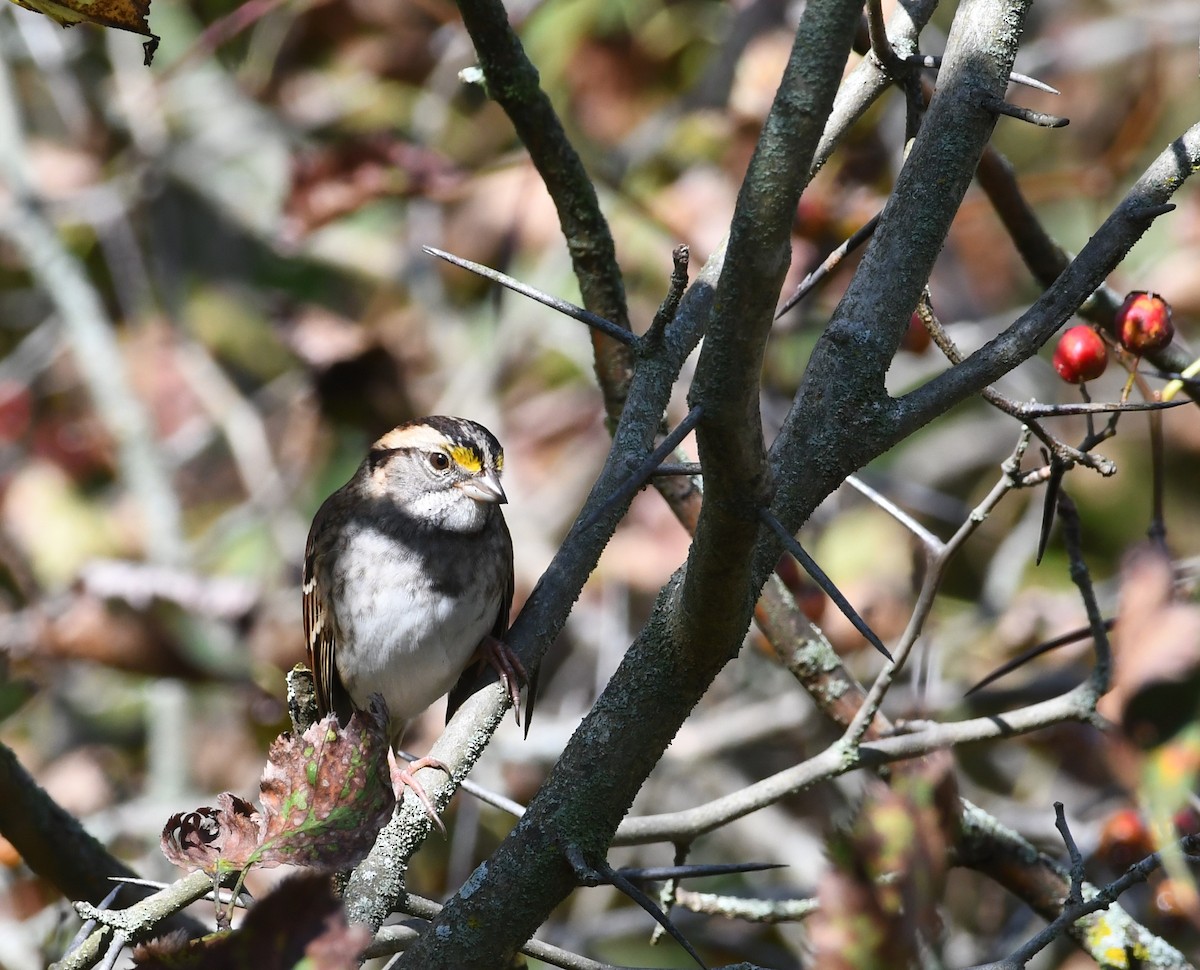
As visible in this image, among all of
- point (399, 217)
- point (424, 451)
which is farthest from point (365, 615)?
point (399, 217)

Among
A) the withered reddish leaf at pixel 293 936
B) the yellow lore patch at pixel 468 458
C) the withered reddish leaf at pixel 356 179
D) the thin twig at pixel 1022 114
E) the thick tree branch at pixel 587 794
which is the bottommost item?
the withered reddish leaf at pixel 293 936

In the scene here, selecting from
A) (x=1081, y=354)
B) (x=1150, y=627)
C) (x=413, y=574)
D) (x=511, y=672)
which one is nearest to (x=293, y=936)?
(x=511, y=672)

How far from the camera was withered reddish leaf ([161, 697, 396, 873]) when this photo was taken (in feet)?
4.85

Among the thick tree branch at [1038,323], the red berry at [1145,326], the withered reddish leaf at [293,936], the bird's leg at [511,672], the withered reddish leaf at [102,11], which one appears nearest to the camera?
the withered reddish leaf at [293,936]

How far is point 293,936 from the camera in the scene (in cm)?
121

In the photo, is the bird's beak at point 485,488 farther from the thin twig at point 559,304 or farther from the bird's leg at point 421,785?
the thin twig at point 559,304

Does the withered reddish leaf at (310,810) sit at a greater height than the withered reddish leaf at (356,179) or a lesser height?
lesser

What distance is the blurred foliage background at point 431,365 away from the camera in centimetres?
448

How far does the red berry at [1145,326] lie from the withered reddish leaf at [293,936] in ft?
5.43

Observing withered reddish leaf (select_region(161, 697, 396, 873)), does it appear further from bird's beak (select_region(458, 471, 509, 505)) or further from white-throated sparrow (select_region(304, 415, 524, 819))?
bird's beak (select_region(458, 471, 509, 505))

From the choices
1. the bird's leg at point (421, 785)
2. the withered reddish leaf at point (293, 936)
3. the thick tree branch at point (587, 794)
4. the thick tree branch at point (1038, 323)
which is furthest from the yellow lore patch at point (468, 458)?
the withered reddish leaf at point (293, 936)

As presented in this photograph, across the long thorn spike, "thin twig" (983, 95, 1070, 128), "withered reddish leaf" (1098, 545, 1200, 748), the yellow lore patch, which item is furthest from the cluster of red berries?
the yellow lore patch

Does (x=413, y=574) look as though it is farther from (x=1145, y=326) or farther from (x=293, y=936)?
(x=293, y=936)

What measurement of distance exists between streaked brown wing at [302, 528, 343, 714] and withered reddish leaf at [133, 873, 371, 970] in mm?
2253
